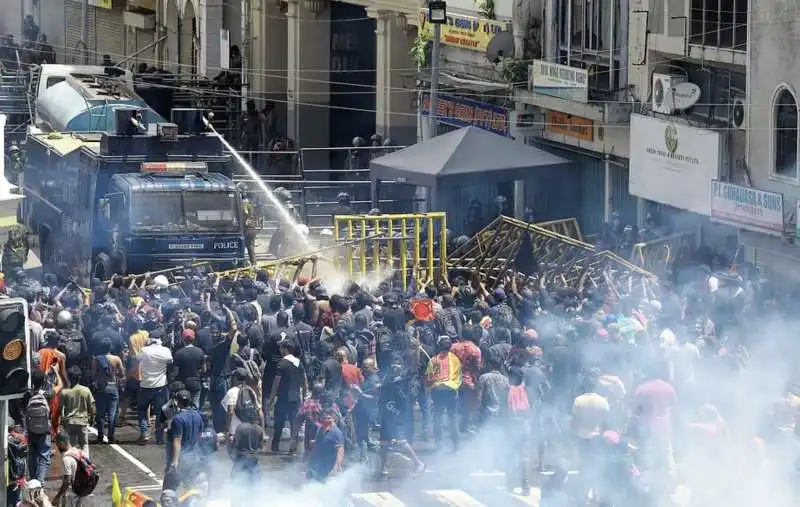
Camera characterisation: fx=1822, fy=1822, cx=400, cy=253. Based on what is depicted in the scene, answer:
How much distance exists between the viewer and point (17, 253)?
28094 mm

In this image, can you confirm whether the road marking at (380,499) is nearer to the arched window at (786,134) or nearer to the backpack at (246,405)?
the backpack at (246,405)

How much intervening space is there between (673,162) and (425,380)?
1118 cm

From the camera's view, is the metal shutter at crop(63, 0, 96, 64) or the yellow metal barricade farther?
the metal shutter at crop(63, 0, 96, 64)

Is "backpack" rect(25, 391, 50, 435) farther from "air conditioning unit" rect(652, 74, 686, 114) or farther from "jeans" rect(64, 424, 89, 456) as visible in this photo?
"air conditioning unit" rect(652, 74, 686, 114)

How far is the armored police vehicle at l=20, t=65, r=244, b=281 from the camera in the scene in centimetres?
2605

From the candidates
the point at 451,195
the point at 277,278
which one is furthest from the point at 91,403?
the point at 451,195

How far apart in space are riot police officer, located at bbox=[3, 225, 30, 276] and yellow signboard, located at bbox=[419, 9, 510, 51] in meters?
11.4

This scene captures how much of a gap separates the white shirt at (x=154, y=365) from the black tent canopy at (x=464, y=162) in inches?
377

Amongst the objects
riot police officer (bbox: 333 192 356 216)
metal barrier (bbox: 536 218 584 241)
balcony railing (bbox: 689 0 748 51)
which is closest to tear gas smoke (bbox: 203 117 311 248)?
riot police officer (bbox: 333 192 356 216)

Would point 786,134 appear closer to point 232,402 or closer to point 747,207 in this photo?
point 747,207

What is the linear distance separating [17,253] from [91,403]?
10516mm

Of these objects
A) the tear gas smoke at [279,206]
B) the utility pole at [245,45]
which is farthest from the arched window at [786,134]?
the utility pole at [245,45]

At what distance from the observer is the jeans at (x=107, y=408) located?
19562mm

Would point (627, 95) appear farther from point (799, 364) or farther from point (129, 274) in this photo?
point (799, 364)
